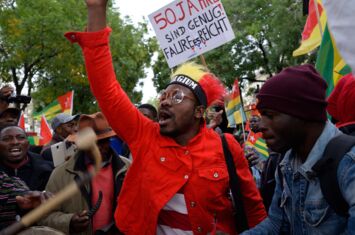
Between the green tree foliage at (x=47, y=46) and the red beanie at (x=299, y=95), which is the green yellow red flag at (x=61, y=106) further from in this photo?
the red beanie at (x=299, y=95)

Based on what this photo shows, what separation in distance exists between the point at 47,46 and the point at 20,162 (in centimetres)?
1525

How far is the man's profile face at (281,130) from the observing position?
7.88 ft

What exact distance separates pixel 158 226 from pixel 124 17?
21.4m

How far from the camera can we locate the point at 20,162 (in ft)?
14.5

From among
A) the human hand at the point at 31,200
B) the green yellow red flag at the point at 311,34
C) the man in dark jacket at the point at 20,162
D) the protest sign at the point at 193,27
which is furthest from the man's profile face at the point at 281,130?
the green yellow red flag at the point at 311,34

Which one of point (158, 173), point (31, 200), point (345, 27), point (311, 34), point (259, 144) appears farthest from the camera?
point (259, 144)

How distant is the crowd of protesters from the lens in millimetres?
2328

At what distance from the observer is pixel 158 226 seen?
10.3 feet

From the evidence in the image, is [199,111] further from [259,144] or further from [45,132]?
[45,132]

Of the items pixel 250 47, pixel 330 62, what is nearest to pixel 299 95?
pixel 330 62

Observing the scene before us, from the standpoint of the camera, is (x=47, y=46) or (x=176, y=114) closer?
(x=176, y=114)

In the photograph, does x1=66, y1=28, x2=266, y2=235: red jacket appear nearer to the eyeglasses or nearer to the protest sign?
the eyeglasses

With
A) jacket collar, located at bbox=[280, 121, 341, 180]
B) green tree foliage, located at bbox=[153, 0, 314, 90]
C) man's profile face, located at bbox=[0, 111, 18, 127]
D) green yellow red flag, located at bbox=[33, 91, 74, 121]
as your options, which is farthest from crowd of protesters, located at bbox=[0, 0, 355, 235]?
green tree foliage, located at bbox=[153, 0, 314, 90]

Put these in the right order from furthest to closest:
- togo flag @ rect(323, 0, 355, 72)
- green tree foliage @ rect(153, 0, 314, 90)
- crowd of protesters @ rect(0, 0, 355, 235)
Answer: green tree foliage @ rect(153, 0, 314, 90)
crowd of protesters @ rect(0, 0, 355, 235)
togo flag @ rect(323, 0, 355, 72)
